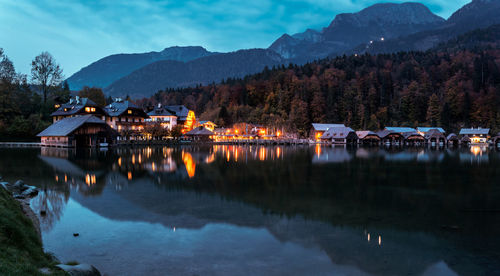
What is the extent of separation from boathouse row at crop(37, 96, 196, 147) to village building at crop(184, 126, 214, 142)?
530cm

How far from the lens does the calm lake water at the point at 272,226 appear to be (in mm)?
7305

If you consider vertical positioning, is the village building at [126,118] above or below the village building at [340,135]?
above

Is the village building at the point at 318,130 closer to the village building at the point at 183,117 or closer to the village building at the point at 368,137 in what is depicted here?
the village building at the point at 368,137

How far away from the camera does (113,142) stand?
53.3m

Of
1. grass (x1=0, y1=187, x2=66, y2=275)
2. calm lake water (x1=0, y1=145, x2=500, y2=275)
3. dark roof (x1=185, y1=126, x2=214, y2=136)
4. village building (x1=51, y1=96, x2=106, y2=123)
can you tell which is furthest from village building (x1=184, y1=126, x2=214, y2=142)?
grass (x1=0, y1=187, x2=66, y2=275)

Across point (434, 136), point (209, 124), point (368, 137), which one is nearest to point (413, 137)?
point (434, 136)

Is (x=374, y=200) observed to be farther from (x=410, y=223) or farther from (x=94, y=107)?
(x=94, y=107)

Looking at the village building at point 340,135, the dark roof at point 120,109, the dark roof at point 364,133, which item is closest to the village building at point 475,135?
the dark roof at point 364,133

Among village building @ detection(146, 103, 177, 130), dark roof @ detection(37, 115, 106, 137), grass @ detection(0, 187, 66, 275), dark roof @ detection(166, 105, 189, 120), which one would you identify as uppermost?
dark roof @ detection(166, 105, 189, 120)

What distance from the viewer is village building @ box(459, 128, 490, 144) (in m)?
84.5

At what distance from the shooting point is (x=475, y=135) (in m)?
86.6

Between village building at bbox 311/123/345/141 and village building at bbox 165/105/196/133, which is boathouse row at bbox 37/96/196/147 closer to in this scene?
village building at bbox 165/105/196/133

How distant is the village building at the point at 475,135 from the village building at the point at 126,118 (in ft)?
265

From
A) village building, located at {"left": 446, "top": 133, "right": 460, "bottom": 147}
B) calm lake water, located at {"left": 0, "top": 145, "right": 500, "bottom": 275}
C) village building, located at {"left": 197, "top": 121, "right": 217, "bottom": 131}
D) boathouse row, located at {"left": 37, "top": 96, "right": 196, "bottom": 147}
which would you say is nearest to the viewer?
calm lake water, located at {"left": 0, "top": 145, "right": 500, "bottom": 275}
